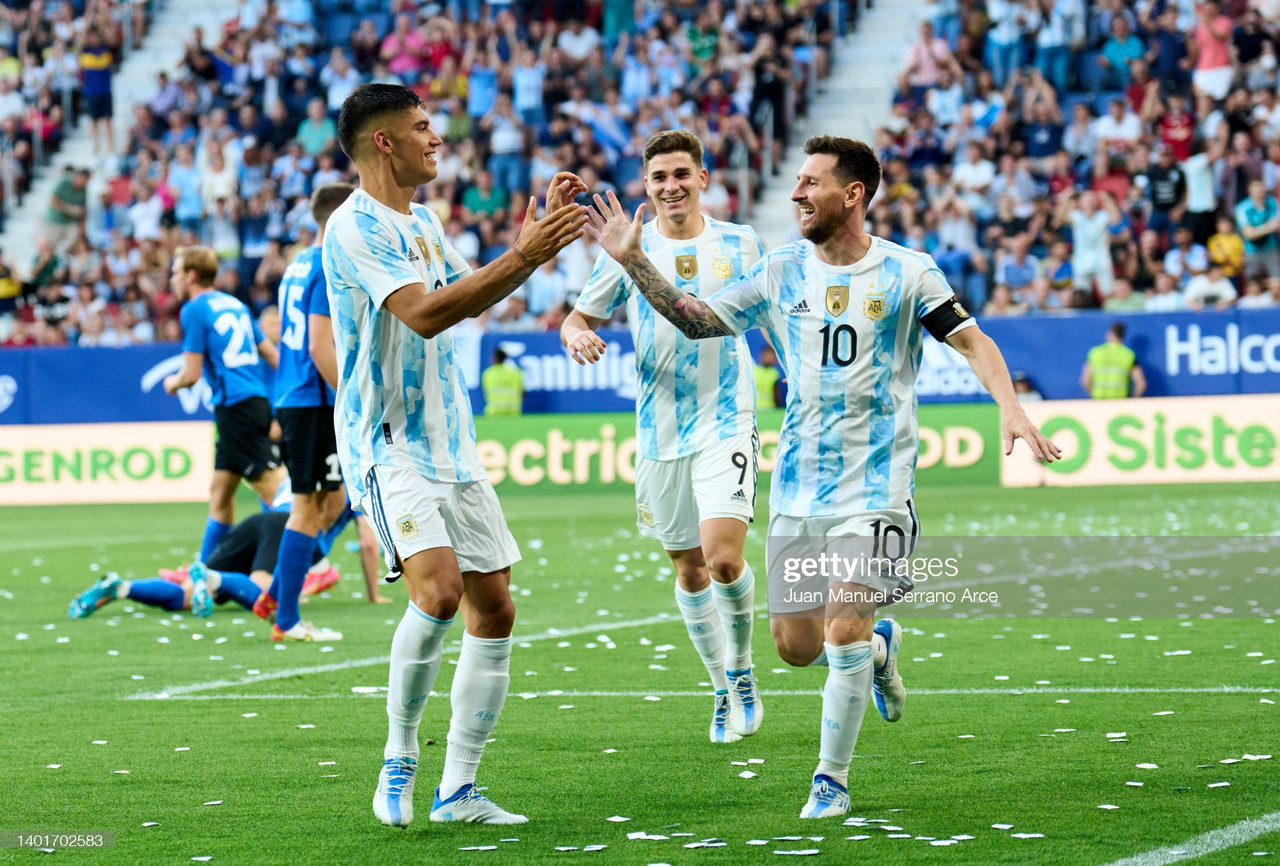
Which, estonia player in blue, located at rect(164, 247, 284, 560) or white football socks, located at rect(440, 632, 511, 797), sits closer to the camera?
white football socks, located at rect(440, 632, 511, 797)

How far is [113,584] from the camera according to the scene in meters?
10.2

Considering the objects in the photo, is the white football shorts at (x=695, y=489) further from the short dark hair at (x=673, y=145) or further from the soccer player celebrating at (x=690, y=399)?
the short dark hair at (x=673, y=145)

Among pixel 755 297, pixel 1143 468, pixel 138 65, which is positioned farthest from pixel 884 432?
pixel 138 65

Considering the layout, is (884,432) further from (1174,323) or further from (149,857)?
(1174,323)

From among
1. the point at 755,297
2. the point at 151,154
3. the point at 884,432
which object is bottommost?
the point at 884,432

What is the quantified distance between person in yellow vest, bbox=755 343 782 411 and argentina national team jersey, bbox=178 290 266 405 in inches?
380

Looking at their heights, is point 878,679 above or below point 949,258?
below

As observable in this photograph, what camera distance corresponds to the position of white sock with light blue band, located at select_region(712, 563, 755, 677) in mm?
6590

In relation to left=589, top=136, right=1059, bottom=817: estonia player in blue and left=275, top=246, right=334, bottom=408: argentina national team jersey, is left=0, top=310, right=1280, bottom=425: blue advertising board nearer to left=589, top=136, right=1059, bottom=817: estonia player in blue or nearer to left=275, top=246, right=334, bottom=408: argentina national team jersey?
left=275, top=246, right=334, bottom=408: argentina national team jersey

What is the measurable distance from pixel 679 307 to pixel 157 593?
571cm

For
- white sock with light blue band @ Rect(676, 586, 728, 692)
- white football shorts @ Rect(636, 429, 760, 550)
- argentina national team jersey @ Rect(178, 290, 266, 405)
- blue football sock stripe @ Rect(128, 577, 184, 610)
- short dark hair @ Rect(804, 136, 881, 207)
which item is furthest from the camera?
argentina national team jersey @ Rect(178, 290, 266, 405)

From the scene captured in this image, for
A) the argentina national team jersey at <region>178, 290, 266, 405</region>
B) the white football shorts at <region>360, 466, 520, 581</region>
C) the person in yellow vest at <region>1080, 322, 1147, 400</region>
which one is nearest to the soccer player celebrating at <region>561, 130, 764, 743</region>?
the white football shorts at <region>360, 466, 520, 581</region>

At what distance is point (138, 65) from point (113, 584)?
22382mm

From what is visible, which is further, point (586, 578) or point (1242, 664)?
point (586, 578)
